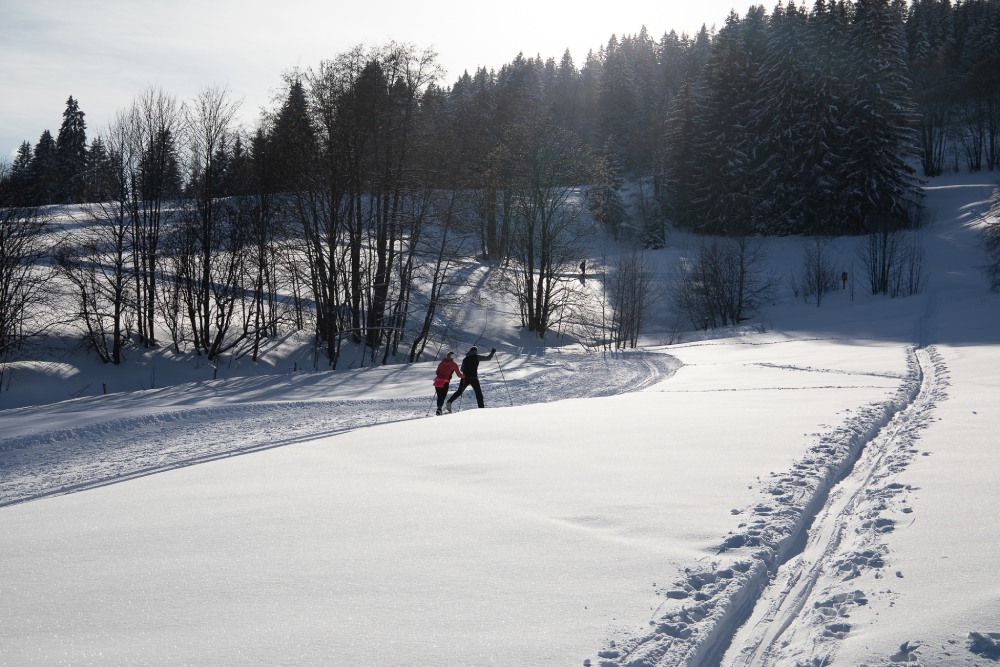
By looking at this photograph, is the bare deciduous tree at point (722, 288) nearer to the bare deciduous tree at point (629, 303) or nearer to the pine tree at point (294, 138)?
the bare deciduous tree at point (629, 303)

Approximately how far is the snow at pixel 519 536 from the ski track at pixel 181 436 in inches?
3.4

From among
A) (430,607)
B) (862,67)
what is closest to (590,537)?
(430,607)

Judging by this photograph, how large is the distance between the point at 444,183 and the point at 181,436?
19.6m

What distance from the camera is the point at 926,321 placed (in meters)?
31.1

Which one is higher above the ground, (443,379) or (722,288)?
(722,288)

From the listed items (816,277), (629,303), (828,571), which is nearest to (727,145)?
(816,277)

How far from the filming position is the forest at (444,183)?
27000mm

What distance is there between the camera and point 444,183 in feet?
98.8

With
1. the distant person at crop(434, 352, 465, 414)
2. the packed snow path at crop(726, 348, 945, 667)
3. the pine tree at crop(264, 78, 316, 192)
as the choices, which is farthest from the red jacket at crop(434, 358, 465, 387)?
the pine tree at crop(264, 78, 316, 192)

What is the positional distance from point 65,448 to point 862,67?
5677 cm

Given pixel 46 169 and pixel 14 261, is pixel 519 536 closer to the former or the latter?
pixel 14 261

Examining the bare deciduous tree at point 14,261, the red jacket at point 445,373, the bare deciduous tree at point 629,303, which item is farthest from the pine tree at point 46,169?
the red jacket at point 445,373

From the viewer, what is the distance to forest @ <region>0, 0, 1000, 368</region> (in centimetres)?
2700

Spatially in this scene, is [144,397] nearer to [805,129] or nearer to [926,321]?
[926,321]
